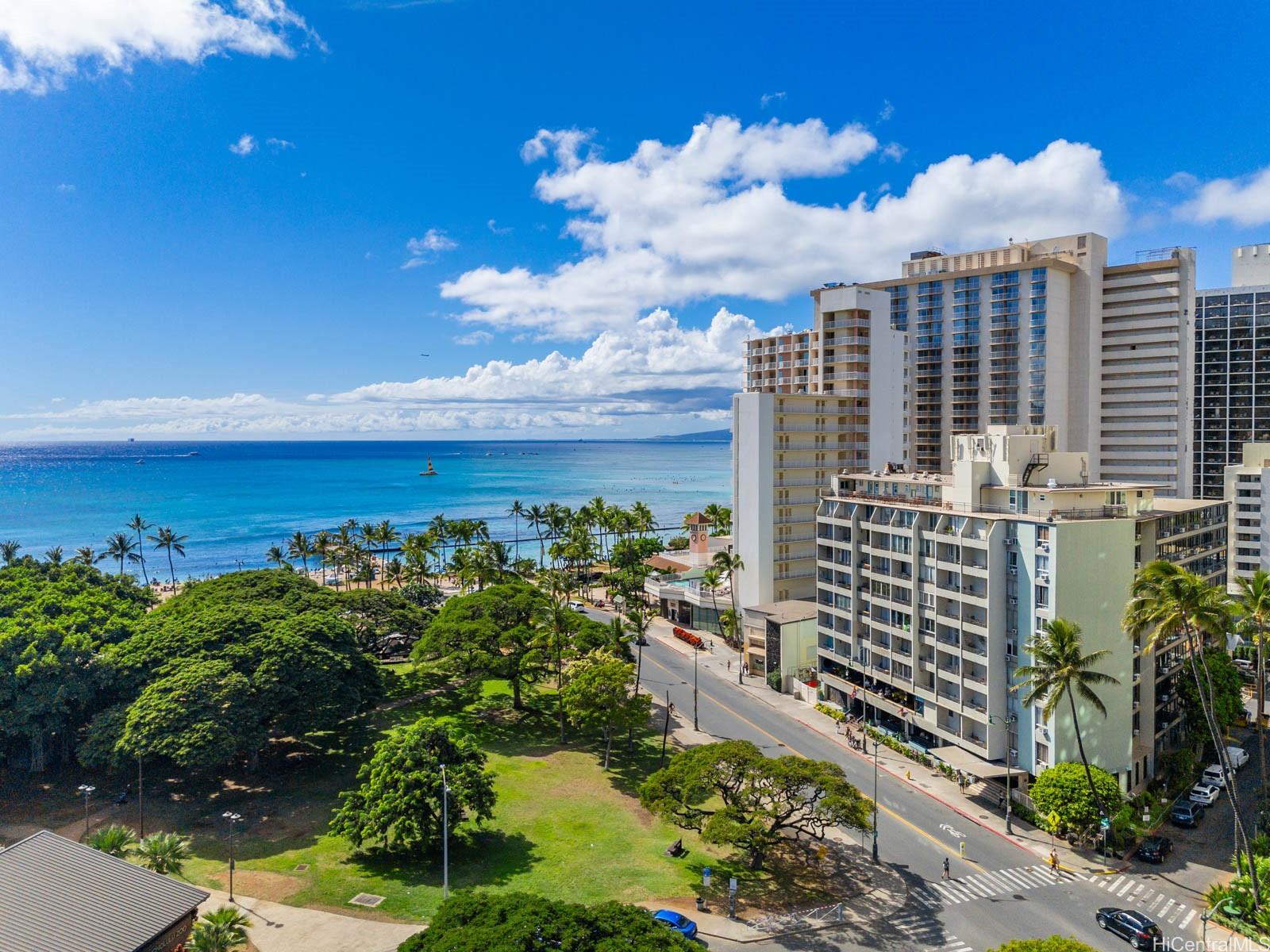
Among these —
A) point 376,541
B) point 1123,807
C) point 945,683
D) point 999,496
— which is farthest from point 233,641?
point 376,541

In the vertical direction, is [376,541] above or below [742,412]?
below

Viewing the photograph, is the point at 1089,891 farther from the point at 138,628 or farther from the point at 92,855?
the point at 138,628

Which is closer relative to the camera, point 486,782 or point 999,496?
point 486,782

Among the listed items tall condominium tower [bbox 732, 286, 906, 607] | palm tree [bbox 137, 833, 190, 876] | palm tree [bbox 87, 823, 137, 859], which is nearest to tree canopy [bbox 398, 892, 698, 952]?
palm tree [bbox 137, 833, 190, 876]

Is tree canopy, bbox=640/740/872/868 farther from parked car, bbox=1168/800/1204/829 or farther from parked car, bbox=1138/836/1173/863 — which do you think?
parked car, bbox=1168/800/1204/829

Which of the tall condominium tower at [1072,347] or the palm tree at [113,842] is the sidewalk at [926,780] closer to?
the palm tree at [113,842]

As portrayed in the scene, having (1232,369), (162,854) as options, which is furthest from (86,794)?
(1232,369)
